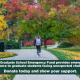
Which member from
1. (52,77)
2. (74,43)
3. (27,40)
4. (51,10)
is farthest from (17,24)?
(52,77)

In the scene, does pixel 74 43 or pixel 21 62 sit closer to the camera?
pixel 21 62

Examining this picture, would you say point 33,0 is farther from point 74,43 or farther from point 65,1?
point 74,43

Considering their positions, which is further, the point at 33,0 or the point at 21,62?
the point at 33,0

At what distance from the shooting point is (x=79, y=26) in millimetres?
54000

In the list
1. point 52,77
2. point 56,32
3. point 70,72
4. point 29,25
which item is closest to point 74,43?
point 56,32

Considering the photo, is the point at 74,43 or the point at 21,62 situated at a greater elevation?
the point at 21,62

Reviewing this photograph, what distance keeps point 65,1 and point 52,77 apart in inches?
1802

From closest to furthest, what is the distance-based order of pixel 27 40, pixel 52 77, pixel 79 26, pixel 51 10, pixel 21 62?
1. pixel 21 62
2. pixel 52 77
3. pixel 79 26
4. pixel 51 10
5. pixel 27 40

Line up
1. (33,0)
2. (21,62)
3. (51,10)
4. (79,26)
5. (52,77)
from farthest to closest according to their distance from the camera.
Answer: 1. (33,0)
2. (51,10)
3. (79,26)
4. (52,77)
5. (21,62)

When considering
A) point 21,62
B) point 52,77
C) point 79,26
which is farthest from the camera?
point 79,26

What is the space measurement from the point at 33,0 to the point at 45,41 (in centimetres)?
1198

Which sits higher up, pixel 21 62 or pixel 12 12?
pixel 21 62

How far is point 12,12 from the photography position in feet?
213

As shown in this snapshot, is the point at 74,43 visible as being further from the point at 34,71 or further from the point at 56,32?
the point at 34,71
